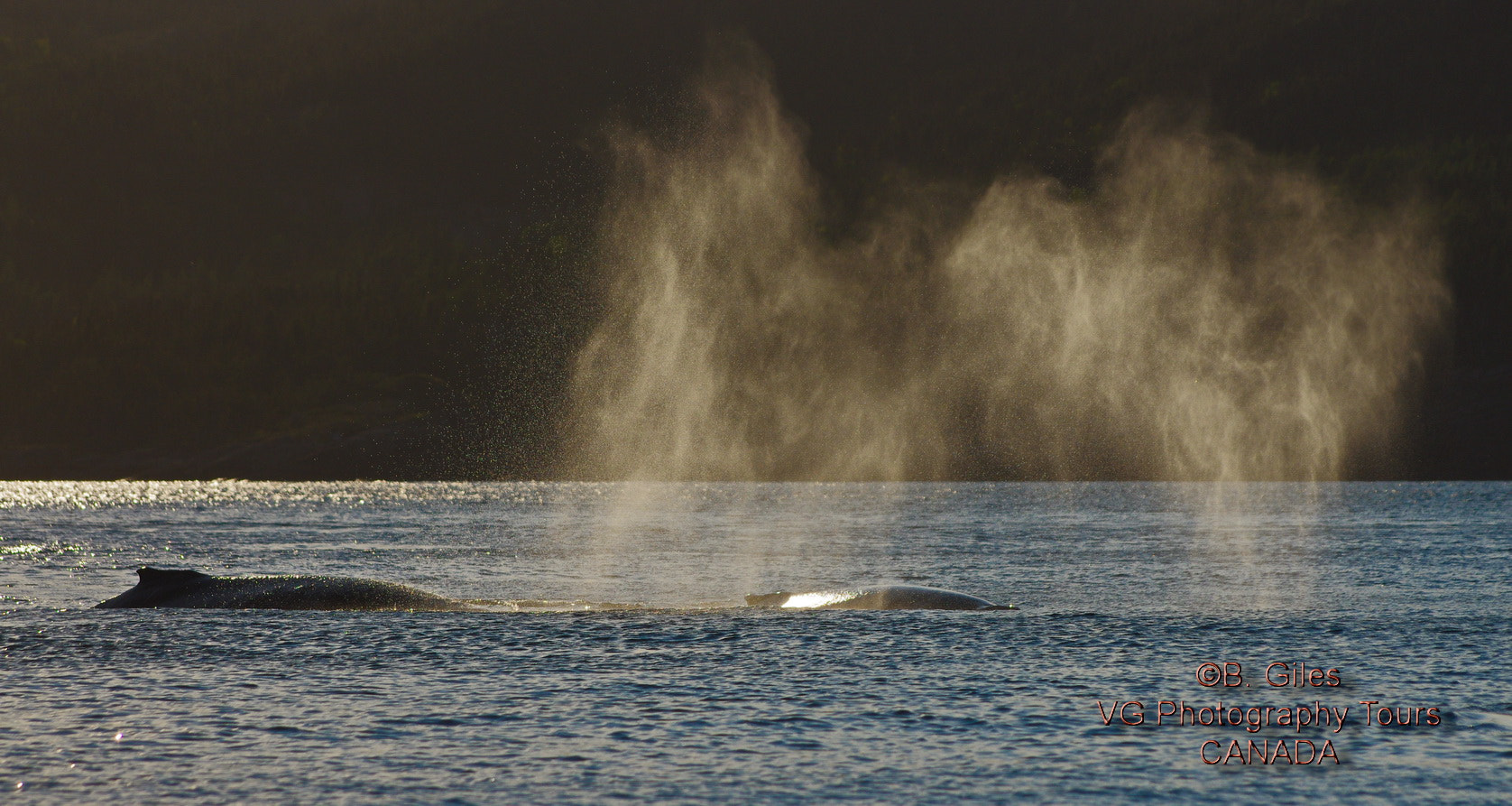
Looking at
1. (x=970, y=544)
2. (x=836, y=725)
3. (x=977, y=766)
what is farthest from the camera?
(x=970, y=544)

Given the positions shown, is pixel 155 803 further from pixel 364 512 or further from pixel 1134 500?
pixel 1134 500

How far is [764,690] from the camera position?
26.0 meters

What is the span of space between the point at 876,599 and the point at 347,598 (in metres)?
14.4

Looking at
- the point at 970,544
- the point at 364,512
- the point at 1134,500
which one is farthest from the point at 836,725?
the point at 1134,500

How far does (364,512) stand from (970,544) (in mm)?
74097

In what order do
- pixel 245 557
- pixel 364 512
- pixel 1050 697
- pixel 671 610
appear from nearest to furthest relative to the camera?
1. pixel 1050 697
2. pixel 671 610
3. pixel 245 557
4. pixel 364 512

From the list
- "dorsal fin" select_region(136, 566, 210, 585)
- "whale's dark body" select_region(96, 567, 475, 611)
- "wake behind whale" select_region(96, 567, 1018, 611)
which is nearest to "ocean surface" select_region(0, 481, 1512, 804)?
"wake behind whale" select_region(96, 567, 1018, 611)

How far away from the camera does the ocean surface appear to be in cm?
1922

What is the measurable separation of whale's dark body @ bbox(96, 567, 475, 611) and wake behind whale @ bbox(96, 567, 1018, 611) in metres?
0.02

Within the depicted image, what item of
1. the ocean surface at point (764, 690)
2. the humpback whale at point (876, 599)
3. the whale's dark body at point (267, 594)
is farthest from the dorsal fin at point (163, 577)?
the humpback whale at point (876, 599)

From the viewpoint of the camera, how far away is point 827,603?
1591 inches

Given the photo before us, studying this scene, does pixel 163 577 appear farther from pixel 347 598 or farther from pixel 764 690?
pixel 764 690

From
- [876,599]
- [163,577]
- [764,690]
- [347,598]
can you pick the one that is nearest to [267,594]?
[347,598]

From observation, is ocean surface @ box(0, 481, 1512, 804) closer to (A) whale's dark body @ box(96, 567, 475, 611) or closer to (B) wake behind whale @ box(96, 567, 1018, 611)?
(B) wake behind whale @ box(96, 567, 1018, 611)
